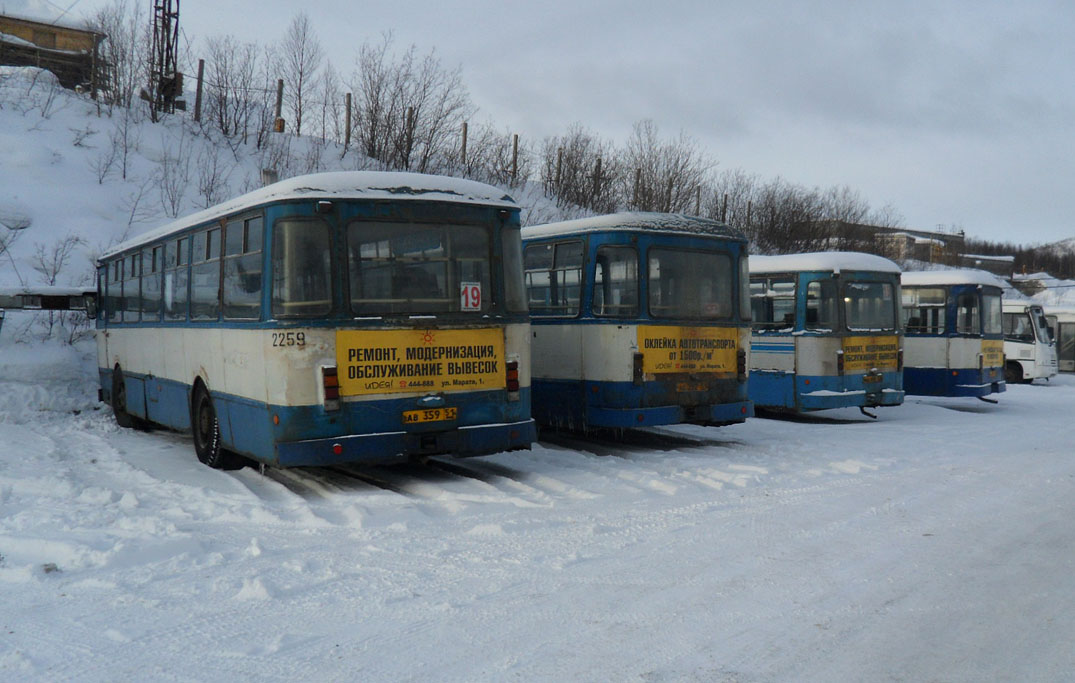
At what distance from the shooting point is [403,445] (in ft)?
29.1

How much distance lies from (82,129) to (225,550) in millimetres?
25629

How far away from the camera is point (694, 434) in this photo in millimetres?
14375

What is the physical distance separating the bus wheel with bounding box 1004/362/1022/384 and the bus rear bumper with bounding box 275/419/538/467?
75.3ft

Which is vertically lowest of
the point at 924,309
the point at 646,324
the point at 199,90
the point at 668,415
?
the point at 668,415

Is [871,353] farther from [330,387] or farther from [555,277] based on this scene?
[330,387]

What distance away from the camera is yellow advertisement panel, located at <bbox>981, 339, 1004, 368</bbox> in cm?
1902

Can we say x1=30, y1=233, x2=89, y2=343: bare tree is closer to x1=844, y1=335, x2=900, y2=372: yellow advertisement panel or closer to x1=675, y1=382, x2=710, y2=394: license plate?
x1=675, y1=382, x2=710, y2=394: license plate

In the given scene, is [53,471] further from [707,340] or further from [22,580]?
A: [707,340]

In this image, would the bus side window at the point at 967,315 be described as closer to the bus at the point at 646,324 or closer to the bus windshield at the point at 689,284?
the bus at the point at 646,324

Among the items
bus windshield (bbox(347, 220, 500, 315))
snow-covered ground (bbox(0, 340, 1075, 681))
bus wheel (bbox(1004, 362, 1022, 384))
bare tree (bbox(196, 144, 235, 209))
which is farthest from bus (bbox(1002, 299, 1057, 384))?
bare tree (bbox(196, 144, 235, 209))

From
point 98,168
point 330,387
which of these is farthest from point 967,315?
point 98,168

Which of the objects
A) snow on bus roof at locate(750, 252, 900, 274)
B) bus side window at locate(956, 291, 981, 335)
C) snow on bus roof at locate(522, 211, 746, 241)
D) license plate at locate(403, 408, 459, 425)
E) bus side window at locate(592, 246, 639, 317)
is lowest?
license plate at locate(403, 408, 459, 425)

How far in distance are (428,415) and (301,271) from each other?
1.80 metres

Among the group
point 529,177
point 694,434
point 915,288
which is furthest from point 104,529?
point 529,177
